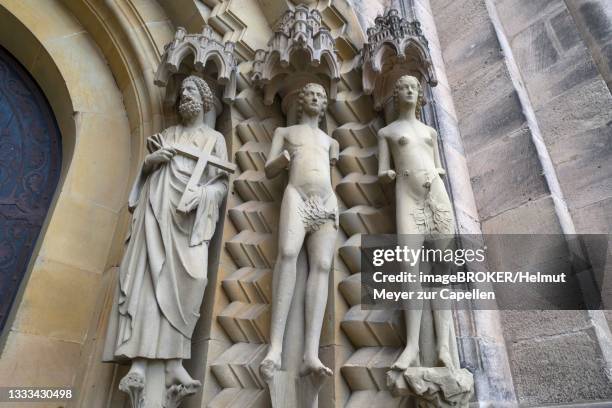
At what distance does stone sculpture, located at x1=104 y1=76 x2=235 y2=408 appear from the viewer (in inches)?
84.9

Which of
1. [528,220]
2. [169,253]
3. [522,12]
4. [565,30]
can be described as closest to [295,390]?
[169,253]

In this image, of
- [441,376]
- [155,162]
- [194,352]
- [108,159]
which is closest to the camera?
[441,376]

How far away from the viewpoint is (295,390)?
Answer: 7.38ft

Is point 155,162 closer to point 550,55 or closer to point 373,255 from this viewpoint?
point 373,255

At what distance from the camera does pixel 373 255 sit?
269 centimetres

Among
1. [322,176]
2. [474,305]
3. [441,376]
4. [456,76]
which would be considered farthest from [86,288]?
[456,76]

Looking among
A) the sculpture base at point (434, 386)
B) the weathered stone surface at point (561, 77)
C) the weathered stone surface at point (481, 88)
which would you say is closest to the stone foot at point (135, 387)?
the sculpture base at point (434, 386)

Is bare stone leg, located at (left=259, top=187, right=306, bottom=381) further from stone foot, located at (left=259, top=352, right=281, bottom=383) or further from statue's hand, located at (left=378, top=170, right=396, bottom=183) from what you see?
statue's hand, located at (left=378, top=170, right=396, bottom=183)

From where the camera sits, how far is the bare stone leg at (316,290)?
2225 millimetres

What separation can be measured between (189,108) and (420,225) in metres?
1.63

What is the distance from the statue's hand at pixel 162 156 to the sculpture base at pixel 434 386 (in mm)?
1712

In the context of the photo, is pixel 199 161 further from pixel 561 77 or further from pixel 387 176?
pixel 561 77

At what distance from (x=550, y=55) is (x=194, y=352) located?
395 centimetres

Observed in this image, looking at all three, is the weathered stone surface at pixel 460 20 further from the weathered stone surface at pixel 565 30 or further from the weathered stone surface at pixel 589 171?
the weathered stone surface at pixel 589 171
